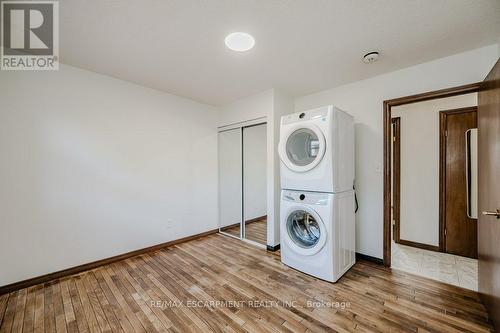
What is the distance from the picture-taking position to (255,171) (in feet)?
10.7

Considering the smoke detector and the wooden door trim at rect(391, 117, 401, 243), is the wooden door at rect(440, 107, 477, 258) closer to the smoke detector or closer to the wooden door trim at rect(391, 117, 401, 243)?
the wooden door trim at rect(391, 117, 401, 243)

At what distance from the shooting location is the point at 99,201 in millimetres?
2438

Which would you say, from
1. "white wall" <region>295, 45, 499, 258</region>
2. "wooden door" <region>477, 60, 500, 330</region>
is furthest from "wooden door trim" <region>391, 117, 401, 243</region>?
"wooden door" <region>477, 60, 500, 330</region>

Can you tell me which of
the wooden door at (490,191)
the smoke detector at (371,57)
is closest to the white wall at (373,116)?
the smoke detector at (371,57)

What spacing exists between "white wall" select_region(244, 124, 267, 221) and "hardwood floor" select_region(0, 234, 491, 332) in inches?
39.1

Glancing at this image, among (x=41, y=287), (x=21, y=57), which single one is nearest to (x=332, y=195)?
(x=41, y=287)

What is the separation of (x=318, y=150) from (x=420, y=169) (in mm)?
1896

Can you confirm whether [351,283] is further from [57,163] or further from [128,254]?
[57,163]

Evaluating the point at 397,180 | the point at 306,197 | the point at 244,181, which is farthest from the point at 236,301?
the point at 397,180

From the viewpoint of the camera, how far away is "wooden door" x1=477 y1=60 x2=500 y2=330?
1320mm

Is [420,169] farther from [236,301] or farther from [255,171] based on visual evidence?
[236,301]

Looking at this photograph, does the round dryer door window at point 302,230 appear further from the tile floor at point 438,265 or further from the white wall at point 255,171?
the tile floor at point 438,265

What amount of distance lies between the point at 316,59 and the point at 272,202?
1.80m

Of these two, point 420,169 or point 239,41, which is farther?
point 420,169
